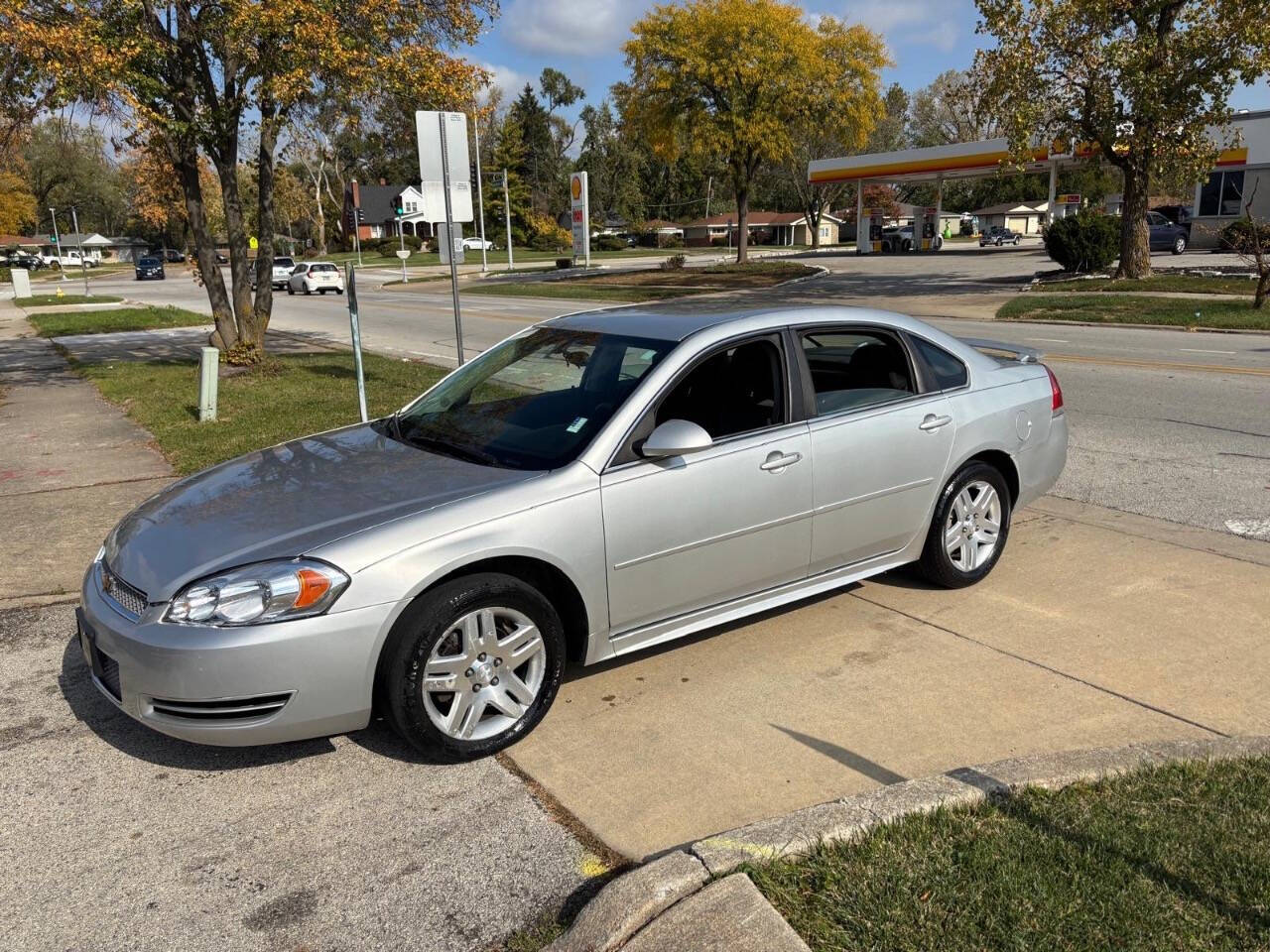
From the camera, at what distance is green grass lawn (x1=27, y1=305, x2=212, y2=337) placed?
2480cm

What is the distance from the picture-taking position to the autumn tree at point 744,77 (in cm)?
3841

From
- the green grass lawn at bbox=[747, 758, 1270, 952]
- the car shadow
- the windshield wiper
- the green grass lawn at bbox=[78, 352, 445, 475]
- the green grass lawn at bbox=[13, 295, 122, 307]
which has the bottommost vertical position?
the car shadow

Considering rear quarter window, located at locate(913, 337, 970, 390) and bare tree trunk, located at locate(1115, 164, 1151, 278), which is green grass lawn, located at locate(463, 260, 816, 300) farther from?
rear quarter window, located at locate(913, 337, 970, 390)

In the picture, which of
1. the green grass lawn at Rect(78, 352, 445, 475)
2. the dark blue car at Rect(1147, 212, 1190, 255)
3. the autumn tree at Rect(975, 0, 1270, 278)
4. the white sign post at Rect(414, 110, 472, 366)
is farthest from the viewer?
the dark blue car at Rect(1147, 212, 1190, 255)

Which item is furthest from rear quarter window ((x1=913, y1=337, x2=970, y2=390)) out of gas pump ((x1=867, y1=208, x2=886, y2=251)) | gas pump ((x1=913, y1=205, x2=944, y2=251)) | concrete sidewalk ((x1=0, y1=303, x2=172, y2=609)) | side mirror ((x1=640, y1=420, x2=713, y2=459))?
gas pump ((x1=867, y1=208, x2=886, y2=251))

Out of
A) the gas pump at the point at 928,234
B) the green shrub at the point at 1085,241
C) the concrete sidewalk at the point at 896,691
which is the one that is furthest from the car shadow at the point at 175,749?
the gas pump at the point at 928,234

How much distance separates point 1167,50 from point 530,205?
7545cm

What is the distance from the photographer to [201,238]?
14172mm

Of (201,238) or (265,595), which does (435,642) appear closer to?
(265,595)

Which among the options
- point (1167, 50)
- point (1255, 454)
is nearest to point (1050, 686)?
point (1255, 454)

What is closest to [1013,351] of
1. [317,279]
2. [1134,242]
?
[1134,242]

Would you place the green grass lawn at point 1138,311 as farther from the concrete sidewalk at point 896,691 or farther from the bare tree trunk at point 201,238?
the bare tree trunk at point 201,238

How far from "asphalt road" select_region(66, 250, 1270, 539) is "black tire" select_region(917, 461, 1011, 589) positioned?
1.87 metres

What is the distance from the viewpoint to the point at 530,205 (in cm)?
9325
